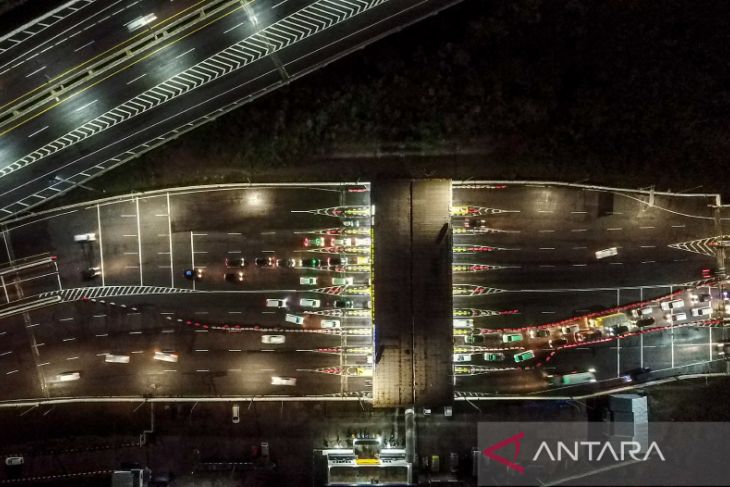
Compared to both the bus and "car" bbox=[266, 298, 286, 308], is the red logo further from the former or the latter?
"car" bbox=[266, 298, 286, 308]

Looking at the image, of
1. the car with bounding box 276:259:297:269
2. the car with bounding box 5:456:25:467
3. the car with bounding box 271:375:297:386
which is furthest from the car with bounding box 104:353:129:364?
the car with bounding box 276:259:297:269

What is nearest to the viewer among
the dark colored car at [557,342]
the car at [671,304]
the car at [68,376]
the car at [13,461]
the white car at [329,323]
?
the car at [13,461]

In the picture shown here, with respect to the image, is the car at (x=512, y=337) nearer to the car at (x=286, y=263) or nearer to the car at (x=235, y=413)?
the car at (x=286, y=263)

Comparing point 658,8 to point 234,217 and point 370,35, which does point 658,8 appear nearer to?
point 370,35

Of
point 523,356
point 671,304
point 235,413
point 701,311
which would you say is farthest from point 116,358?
point 701,311

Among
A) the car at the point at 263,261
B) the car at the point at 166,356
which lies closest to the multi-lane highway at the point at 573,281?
the car at the point at 263,261

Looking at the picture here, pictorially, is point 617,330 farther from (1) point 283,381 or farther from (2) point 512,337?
(1) point 283,381
